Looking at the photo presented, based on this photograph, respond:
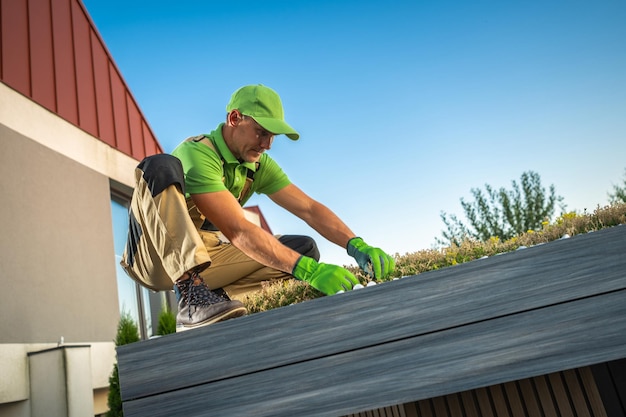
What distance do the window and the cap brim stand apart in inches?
170

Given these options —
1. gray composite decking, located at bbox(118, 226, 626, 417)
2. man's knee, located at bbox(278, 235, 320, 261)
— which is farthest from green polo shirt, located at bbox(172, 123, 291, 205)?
gray composite decking, located at bbox(118, 226, 626, 417)

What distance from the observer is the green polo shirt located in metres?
2.03

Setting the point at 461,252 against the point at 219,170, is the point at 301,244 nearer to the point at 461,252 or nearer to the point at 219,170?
the point at 219,170

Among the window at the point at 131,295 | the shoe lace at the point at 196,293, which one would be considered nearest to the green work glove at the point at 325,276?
the shoe lace at the point at 196,293

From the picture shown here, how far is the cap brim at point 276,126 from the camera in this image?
6.84 feet

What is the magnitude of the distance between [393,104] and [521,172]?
386 centimetres

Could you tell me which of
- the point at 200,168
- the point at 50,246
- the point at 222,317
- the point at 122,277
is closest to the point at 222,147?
the point at 200,168

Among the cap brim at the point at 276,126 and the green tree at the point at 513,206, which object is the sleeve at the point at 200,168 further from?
the green tree at the point at 513,206

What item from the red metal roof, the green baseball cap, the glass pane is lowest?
the green baseball cap

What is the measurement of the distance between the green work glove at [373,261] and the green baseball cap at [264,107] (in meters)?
0.57

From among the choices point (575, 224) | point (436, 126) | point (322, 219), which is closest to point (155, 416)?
point (322, 219)

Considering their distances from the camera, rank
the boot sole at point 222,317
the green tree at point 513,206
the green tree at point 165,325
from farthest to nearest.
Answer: the green tree at point 513,206 < the green tree at point 165,325 < the boot sole at point 222,317

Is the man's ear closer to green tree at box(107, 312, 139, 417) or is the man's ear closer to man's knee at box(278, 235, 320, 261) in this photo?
man's knee at box(278, 235, 320, 261)

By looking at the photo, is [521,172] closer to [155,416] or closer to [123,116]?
[123,116]
